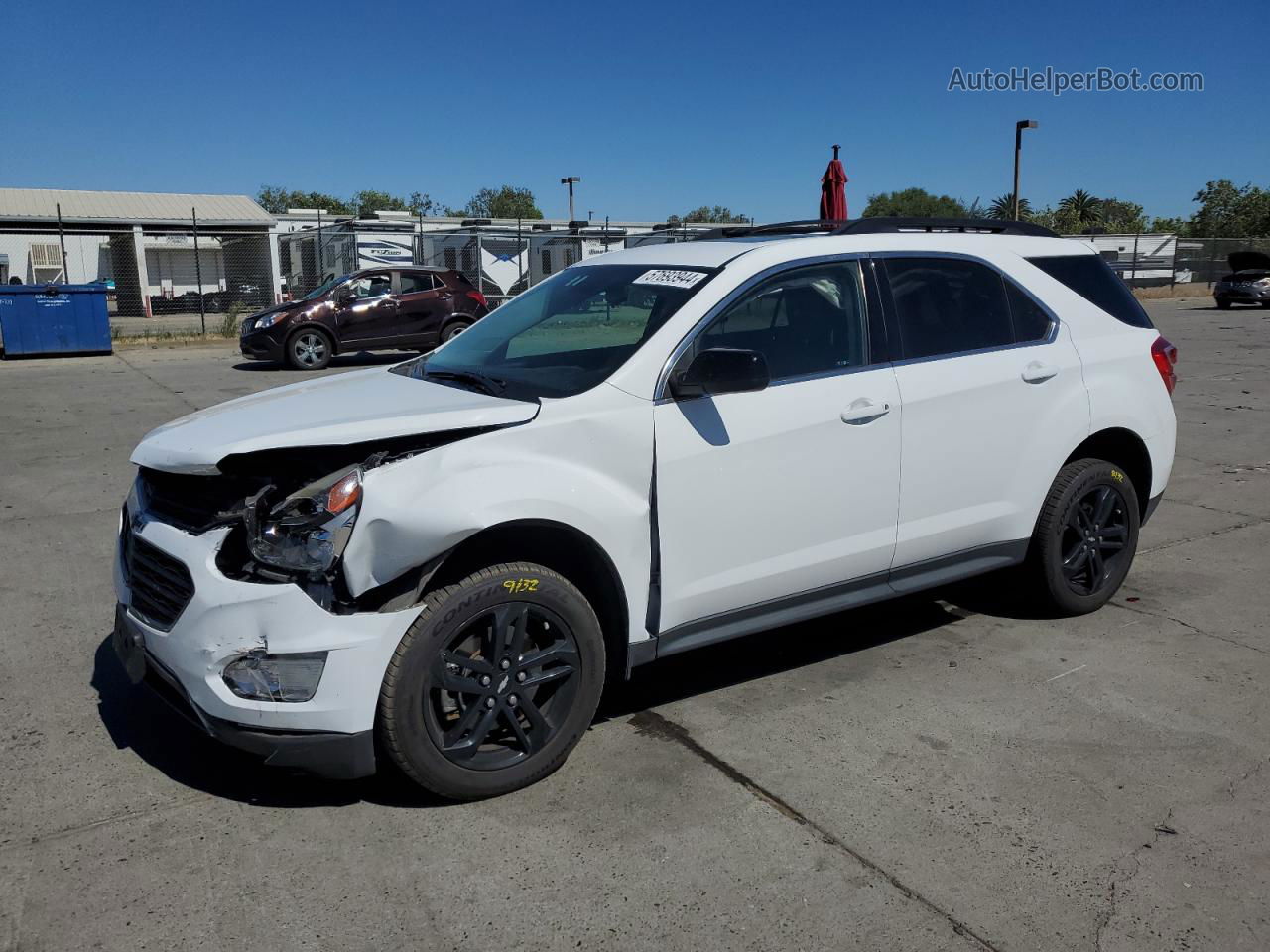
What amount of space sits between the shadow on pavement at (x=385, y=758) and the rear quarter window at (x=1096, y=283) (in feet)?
5.09

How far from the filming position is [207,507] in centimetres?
321

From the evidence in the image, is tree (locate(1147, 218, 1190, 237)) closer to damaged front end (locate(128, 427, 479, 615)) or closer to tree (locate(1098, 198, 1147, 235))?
tree (locate(1098, 198, 1147, 235))

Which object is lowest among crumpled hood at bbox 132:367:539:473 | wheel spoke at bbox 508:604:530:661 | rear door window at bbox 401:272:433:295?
wheel spoke at bbox 508:604:530:661

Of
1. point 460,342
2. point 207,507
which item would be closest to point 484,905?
point 207,507

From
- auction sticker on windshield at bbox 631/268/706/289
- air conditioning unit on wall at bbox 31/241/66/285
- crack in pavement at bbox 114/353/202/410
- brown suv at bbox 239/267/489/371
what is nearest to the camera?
auction sticker on windshield at bbox 631/268/706/289

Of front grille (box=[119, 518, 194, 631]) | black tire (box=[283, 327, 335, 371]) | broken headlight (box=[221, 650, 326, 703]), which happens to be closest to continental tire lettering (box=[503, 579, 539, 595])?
broken headlight (box=[221, 650, 326, 703])

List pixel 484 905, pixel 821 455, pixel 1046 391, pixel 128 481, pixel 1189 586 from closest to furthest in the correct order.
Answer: pixel 484 905, pixel 821 455, pixel 1046 391, pixel 1189 586, pixel 128 481

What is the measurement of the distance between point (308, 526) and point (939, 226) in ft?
10.0

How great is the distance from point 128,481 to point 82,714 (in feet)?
14.4

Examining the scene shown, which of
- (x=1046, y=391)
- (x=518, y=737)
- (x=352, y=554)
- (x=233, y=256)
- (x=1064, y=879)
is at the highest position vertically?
(x=233, y=256)

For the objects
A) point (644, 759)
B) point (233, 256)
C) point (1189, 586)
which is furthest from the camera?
point (233, 256)

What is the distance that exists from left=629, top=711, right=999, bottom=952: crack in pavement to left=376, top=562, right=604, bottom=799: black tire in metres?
0.47

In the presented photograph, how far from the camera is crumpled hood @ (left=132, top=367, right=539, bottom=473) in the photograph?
3.14 metres

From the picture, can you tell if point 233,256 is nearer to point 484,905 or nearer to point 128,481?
point 128,481
